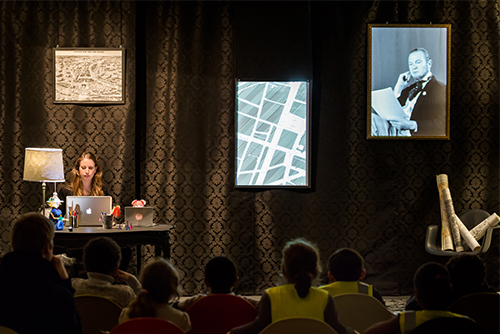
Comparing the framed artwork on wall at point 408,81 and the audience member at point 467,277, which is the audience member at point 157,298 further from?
the framed artwork on wall at point 408,81

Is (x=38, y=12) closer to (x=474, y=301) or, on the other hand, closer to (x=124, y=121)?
(x=124, y=121)

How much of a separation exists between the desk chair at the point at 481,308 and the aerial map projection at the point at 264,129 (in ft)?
9.30

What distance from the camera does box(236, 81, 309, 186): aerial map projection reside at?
460 cm

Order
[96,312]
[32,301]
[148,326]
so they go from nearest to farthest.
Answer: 1. [148,326]
2. [32,301]
3. [96,312]

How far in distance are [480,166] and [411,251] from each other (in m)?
1.24

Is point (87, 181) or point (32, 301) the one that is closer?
point (32, 301)

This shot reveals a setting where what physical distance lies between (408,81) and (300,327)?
3.86 metres

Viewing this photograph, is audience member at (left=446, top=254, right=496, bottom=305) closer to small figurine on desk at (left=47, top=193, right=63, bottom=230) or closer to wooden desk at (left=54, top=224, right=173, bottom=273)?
wooden desk at (left=54, top=224, right=173, bottom=273)

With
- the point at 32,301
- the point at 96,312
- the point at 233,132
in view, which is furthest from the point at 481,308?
the point at 233,132

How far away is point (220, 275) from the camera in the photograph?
1.99 meters

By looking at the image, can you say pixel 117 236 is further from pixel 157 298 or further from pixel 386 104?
pixel 386 104

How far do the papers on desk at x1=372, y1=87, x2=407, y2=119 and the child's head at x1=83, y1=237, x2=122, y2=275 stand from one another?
3.44 metres

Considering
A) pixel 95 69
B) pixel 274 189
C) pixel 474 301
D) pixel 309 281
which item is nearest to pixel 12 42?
pixel 95 69

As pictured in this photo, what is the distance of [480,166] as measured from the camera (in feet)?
15.4
